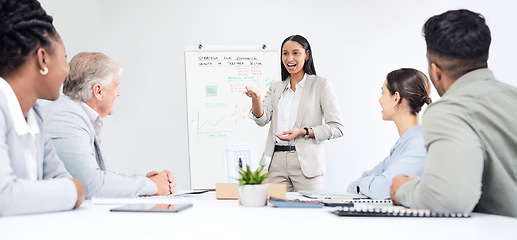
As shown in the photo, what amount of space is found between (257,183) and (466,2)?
12.4ft

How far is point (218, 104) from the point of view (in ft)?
12.9

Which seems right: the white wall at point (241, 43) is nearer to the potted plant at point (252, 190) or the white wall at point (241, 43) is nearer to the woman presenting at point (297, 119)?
the woman presenting at point (297, 119)

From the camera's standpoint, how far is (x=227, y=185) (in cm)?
154

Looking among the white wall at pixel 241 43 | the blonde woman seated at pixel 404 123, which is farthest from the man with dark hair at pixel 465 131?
the white wall at pixel 241 43

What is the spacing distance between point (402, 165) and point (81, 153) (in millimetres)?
1179

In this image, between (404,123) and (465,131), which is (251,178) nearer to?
(465,131)

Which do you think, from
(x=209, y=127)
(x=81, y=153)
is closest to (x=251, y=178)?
(x=81, y=153)

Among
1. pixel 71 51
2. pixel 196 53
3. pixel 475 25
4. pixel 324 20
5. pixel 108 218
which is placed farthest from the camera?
pixel 324 20

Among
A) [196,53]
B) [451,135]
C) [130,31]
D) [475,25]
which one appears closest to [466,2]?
[196,53]

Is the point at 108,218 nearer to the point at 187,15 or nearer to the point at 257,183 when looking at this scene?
the point at 257,183

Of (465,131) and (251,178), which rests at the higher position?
(465,131)

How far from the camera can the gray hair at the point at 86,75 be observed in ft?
6.18

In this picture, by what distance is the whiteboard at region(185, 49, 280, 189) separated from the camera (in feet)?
12.7

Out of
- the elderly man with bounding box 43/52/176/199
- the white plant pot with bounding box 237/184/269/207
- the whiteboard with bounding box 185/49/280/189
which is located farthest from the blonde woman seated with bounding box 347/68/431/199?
the whiteboard with bounding box 185/49/280/189
